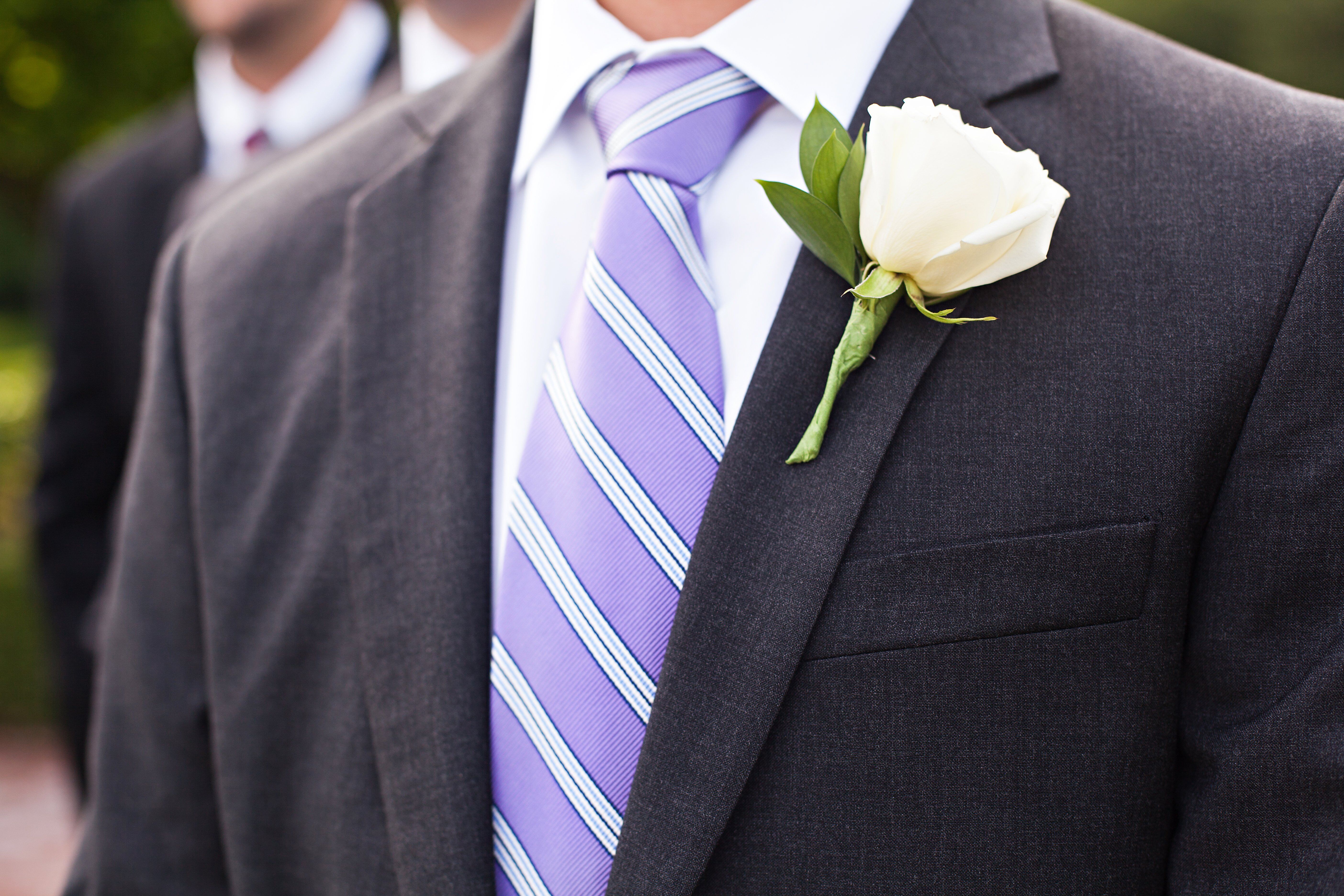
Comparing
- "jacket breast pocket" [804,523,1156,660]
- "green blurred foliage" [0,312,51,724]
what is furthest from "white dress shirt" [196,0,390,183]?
"green blurred foliage" [0,312,51,724]

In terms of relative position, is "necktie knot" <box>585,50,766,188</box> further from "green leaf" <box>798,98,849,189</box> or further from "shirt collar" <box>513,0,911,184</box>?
"green leaf" <box>798,98,849,189</box>

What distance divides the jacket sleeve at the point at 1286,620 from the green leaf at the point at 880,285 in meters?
0.38

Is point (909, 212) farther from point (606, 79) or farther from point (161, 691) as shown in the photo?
point (161, 691)

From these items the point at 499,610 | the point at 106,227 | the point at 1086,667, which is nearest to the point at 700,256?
the point at 499,610

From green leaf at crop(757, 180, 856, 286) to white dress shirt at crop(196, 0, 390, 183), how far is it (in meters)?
2.44

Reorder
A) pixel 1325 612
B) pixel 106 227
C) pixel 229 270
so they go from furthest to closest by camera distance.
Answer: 1. pixel 106 227
2. pixel 229 270
3. pixel 1325 612

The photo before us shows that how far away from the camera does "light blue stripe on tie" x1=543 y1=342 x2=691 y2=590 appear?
1.14m

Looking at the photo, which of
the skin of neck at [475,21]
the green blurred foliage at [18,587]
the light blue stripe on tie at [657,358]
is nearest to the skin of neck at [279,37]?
the skin of neck at [475,21]

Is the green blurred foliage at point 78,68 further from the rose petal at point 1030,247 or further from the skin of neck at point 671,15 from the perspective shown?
the rose petal at point 1030,247

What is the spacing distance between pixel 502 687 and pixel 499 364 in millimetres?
408

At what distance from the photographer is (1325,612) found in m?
1.02

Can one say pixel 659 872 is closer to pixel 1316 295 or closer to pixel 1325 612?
pixel 1325 612

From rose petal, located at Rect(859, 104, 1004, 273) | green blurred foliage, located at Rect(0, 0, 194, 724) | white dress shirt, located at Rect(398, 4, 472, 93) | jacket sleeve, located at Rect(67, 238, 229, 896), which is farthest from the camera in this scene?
green blurred foliage, located at Rect(0, 0, 194, 724)

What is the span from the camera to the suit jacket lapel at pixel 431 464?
1.18 metres
